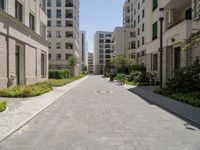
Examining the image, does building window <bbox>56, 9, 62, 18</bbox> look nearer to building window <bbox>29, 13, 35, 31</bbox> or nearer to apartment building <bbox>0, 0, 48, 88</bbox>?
apartment building <bbox>0, 0, 48, 88</bbox>

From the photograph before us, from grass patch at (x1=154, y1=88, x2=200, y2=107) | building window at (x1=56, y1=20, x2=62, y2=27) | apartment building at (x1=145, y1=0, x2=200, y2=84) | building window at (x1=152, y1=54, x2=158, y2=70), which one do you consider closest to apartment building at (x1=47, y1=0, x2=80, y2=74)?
building window at (x1=56, y1=20, x2=62, y2=27)

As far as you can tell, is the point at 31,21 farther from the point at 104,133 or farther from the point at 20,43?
the point at 104,133

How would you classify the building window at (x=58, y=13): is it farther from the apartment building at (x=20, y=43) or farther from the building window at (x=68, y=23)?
the apartment building at (x=20, y=43)

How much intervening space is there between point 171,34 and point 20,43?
13.2m

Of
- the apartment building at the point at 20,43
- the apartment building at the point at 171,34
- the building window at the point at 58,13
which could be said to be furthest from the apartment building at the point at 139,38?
the apartment building at the point at 20,43

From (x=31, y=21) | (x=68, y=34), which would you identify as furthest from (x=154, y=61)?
(x=68, y=34)

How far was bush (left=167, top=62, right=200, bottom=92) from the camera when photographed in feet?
53.1

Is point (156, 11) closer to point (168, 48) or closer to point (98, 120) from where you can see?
point (168, 48)

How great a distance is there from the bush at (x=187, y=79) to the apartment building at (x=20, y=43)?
38.2 feet

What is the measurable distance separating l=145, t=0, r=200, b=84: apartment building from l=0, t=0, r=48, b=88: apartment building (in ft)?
39.8

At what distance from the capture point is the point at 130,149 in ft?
18.2

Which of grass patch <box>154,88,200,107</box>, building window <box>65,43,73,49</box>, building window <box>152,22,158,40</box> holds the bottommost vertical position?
grass patch <box>154,88,200,107</box>

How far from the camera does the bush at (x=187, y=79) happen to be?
1619 cm

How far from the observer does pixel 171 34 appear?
75.9 feet
